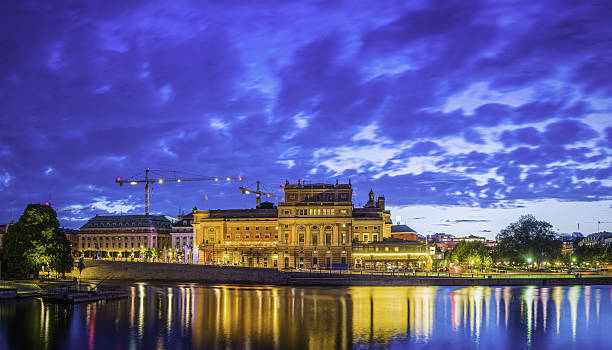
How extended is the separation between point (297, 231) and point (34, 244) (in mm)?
59355

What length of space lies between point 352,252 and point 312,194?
51.8 ft

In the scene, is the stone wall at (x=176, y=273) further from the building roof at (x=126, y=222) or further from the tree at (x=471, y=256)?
the building roof at (x=126, y=222)

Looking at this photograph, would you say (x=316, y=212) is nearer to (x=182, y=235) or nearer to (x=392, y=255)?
(x=392, y=255)

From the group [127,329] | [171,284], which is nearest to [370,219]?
[171,284]

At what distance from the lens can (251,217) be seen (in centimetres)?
13625

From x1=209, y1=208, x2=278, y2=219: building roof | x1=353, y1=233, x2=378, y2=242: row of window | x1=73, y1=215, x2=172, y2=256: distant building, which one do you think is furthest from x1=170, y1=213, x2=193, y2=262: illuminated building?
x1=353, y1=233, x2=378, y2=242: row of window

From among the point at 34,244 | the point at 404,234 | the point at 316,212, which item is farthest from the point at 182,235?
the point at 34,244

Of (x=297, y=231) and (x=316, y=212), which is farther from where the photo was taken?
(x=297, y=231)

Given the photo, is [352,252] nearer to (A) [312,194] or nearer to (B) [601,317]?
(A) [312,194]

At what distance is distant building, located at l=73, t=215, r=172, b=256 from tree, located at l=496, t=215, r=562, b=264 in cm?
10323

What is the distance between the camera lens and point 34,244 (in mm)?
84375

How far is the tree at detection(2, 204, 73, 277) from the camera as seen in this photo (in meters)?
84.2

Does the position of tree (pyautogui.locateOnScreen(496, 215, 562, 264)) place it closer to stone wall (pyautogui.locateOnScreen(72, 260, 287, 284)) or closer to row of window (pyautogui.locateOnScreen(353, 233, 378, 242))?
row of window (pyautogui.locateOnScreen(353, 233, 378, 242))

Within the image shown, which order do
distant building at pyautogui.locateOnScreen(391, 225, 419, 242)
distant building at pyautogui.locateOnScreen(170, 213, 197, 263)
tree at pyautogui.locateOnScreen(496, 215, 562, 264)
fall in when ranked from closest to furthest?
tree at pyautogui.locateOnScreen(496, 215, 562, 264) < distant building at pyautogui.locateOnScreen(391, 225, 419, 242) < distant building at pyautogui.locateOnScreen(170, 213, 197, 263)
